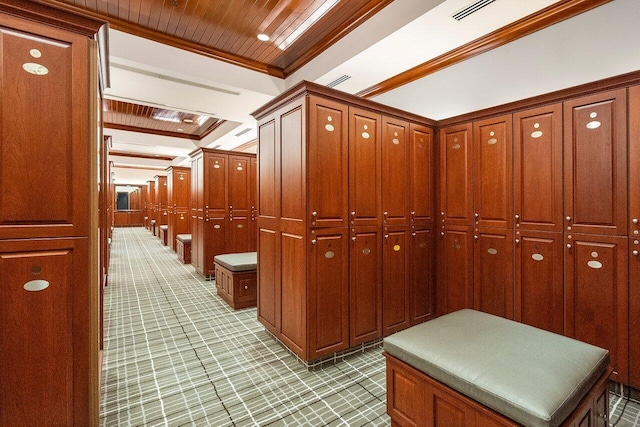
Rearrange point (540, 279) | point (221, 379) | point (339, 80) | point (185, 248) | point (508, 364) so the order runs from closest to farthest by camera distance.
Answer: point (508, 364) < point (221, 379) < point (540, 279) < point (339, 80) < point (185, 248)

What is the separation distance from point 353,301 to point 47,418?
2270mm

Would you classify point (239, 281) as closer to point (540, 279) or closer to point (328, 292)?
point (328, 292)

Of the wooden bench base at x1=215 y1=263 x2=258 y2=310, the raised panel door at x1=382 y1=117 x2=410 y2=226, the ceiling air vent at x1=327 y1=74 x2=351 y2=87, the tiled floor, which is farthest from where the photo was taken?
the wooden bench base at x1=215 y1=263 x2=258 y2=310

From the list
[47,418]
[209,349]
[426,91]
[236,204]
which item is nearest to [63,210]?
[47,418]

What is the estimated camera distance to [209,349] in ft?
10.5

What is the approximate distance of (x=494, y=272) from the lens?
3.23 meters

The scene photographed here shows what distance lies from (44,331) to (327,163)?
7.36 feet

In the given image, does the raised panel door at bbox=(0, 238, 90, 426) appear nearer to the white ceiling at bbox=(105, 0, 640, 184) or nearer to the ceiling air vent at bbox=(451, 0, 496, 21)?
the white ceiling at bbox=(105, 0, 640, 184)

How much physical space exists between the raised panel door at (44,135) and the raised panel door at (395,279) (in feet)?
8.63

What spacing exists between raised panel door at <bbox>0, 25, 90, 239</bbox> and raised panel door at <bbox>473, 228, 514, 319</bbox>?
3.59 meters

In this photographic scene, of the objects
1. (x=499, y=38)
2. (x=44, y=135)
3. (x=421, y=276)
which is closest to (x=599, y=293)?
(x=421, y=276)

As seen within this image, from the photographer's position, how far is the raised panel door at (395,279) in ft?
10.6

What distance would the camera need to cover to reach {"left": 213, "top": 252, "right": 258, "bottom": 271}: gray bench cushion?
14.5 ft

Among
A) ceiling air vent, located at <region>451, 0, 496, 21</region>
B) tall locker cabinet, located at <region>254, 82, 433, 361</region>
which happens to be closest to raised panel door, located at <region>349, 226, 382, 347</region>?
tall locker cabinet, located at <region>254, 82, 433, 361</region>
